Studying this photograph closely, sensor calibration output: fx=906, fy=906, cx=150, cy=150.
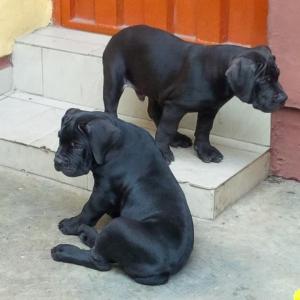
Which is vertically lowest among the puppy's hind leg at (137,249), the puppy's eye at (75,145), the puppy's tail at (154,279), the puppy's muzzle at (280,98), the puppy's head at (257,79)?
the puppy's tail at (154,279)

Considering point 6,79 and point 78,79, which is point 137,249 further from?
point 6,79

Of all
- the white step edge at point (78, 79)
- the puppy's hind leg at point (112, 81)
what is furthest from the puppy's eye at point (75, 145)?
the white step edge at point (78, 79)

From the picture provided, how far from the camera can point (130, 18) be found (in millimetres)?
5719

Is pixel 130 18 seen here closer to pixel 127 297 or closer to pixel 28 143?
pixel 28 143

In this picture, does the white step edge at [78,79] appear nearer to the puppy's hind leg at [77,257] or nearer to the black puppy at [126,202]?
the black puppy at [126,202]

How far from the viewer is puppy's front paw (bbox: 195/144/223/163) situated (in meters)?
4.89

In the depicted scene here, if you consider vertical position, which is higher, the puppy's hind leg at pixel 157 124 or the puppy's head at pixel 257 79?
the puppy's head at pixel 257 79

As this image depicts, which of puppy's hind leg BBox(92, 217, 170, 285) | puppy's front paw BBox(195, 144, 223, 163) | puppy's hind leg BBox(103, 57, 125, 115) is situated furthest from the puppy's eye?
puppy's front paw BBox(195, 144, 223, 163)

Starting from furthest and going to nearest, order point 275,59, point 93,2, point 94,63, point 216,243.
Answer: point 93,2 < point 94,63 < point 275,59 < point 216,243

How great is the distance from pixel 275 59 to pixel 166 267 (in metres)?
1.38

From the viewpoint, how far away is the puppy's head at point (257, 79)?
440 centimetres

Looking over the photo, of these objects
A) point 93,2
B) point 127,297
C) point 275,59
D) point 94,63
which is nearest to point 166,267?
point 127,297

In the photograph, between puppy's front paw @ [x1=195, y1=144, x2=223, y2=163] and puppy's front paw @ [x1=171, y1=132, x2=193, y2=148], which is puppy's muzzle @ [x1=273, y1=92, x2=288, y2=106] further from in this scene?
puppy's front paw @ [x1=171, y1=132, x2=193, y2=148]

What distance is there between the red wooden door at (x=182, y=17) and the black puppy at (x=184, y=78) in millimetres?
546
